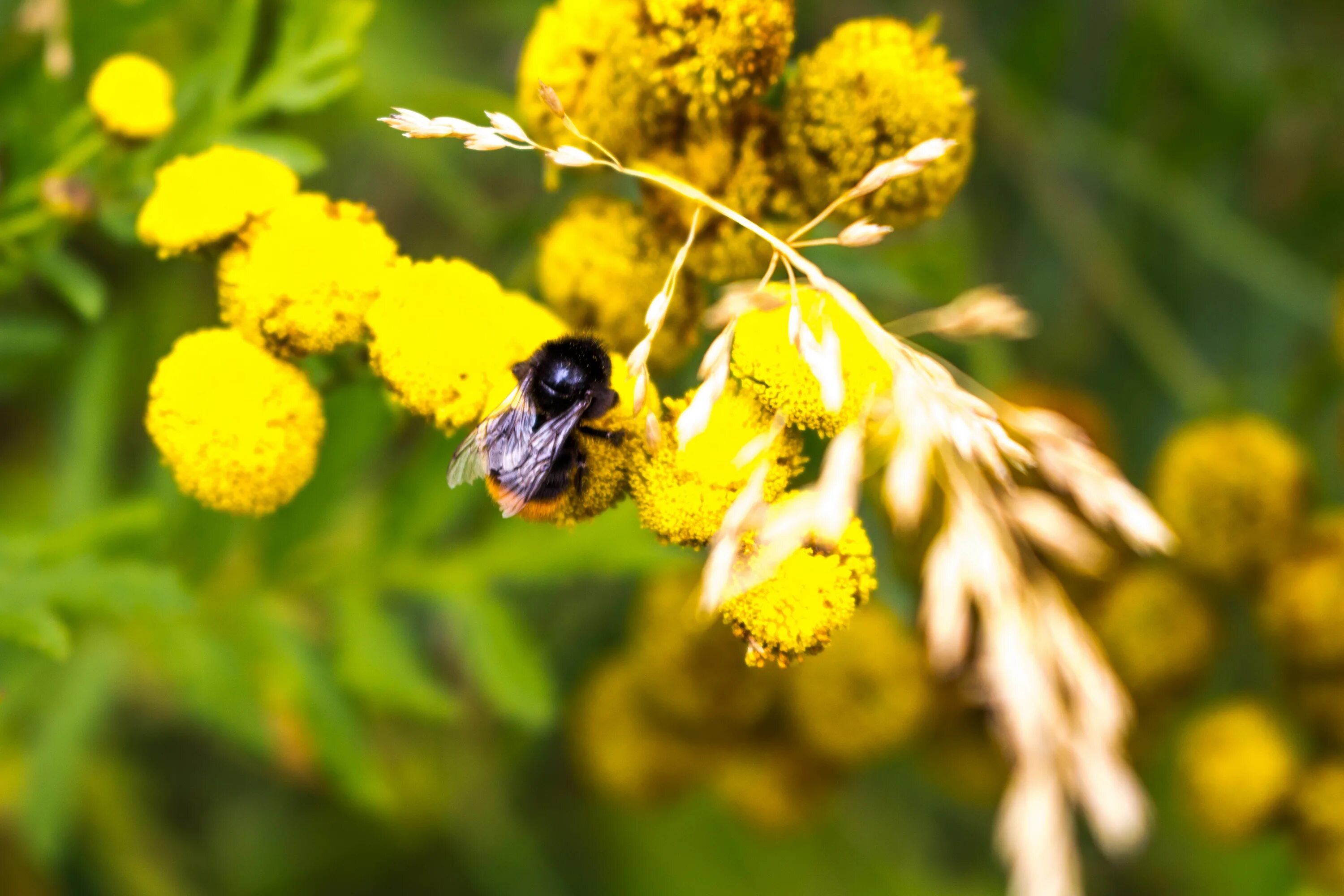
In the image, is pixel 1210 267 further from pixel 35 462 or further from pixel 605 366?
pixel 35 462

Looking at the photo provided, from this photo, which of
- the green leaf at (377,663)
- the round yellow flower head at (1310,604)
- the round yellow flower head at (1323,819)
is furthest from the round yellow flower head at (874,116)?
the round yellow flower head at (1323,819)

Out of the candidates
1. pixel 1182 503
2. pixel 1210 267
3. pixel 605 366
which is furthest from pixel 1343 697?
pixel 605 366

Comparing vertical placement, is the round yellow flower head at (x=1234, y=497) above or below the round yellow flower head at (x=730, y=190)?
below

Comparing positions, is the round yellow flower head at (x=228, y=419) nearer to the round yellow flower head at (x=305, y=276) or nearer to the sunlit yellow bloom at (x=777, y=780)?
the round yellow flower head at (x=305, y=276)

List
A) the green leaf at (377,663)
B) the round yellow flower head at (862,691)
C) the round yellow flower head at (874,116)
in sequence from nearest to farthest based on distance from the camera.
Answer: the round yellow flower head at (874,116) → the green leaf at (377,663) → the round yellow flower head at (862,691)

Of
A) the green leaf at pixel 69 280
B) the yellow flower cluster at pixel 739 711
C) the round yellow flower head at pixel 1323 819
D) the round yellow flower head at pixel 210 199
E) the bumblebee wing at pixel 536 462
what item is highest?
the round yellow flower head at pixel 210 199

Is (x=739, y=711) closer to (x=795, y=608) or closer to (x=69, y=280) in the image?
(x=795, y=608)

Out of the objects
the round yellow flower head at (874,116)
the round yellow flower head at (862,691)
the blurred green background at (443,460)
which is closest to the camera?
the round yellow flower head at (874,116)
